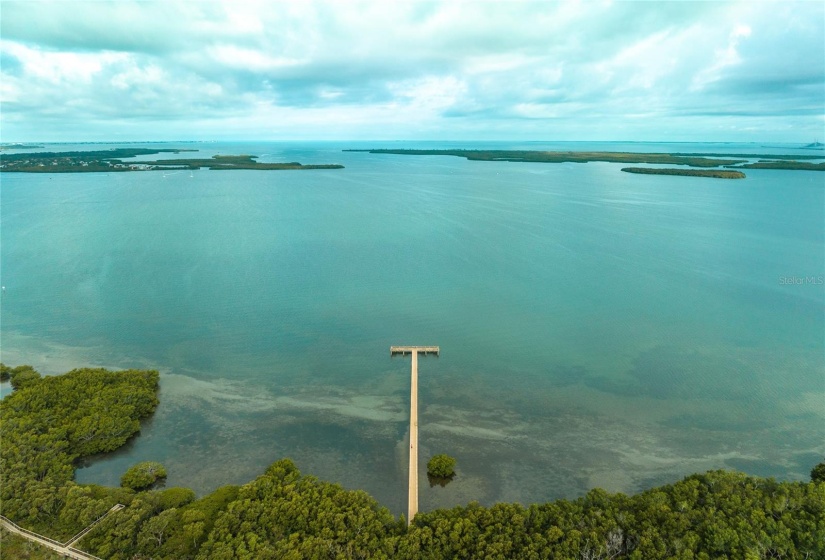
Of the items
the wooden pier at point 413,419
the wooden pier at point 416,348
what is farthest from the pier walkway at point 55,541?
the wooden pier at point 416,348

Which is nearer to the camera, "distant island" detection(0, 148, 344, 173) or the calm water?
the calm water

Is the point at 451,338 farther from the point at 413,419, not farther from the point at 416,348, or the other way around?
the point at 413,419

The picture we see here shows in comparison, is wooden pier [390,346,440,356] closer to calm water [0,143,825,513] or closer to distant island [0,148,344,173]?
calm water [0,143,825,513]

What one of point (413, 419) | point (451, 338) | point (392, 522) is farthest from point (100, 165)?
point (392, 522)

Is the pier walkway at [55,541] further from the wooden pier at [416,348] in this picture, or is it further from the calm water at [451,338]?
the wooden pier at [416,348]

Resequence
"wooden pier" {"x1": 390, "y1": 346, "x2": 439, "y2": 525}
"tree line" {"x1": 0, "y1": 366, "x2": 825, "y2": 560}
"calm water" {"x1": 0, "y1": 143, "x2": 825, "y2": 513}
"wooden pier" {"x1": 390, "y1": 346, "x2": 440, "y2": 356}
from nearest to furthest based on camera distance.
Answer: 1. "tree line" {"x1": 0, "y1": 366, "x2": 825, "y2": 560}
2. "wooden pier" {"x1": 390, "y1": 346, "x2": 439, "y2": 525}
3. "calm water" {"x1": 0, "y1": 143, "x2": 825, "y2": 513}
4. "wooden pier" {"x1": 390, "y1": 346, "x2": 440, "y2": 356}

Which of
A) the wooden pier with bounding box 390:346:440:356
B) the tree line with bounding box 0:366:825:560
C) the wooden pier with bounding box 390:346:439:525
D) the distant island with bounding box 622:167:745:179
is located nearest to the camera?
the tree line with bounding box 0:366:825:560

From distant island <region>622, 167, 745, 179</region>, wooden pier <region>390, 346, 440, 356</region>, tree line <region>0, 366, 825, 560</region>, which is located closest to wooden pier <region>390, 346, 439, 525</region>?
wooden pier <region>390, 346, 440, 356</region>
